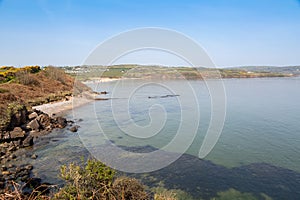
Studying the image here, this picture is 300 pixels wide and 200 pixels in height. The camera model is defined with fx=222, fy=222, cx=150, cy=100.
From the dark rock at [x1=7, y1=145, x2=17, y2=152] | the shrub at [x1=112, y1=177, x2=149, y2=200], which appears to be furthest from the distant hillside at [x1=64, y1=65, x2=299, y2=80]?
the shrub at [x1=112, y1=177, x2=149, y2=200]

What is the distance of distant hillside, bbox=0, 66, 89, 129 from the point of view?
2834 centimetres

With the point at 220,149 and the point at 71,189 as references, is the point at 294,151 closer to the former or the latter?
the point at 220,149

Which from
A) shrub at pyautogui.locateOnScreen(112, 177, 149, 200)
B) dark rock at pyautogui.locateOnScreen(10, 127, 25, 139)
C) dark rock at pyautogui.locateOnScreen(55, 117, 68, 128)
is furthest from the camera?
dark rock at pyautogui.locateOnScreen(55, 117, 68, 128)

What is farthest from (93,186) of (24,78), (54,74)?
(54,74)

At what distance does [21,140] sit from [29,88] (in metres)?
24.0

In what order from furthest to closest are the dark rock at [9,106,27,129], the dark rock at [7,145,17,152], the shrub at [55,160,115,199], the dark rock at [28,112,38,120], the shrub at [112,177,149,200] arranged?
the dark rock at [28,112,38,120], the dark rock at [9,106,27,129], the dark rock at [7,145,17,152], the shrub at [112,177,149,200], the shrub at [55,160,115,199]

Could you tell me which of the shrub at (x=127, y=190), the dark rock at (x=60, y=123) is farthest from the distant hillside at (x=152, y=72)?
the shrub at (x=127, y=190)

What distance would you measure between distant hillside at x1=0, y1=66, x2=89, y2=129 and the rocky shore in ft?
5.12

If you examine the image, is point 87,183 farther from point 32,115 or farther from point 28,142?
point 32,115

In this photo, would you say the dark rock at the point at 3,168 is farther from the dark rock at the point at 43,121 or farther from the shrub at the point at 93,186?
the dark rock at the point at 43,121

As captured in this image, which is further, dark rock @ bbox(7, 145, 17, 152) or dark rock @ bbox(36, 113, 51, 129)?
dark rock @ bbox(36, 113, 51, 129)

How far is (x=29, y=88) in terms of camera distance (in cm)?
3953

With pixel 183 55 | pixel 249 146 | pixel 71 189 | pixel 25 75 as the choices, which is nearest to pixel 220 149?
pixel 249 146

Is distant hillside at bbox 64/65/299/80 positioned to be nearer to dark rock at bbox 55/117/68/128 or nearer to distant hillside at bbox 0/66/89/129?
distant hillside at bbox 0/66/89/129
